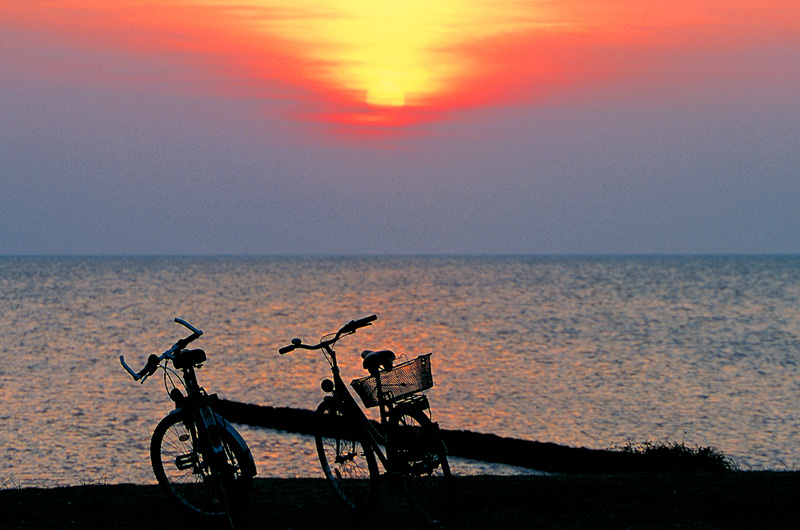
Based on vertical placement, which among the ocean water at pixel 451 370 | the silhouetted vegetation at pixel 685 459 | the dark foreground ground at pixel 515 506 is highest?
the dark foreground ground at pixel 515 506

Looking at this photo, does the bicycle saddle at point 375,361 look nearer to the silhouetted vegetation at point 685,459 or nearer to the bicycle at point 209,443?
the bicycle at point 209,443

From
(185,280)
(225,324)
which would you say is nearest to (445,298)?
(225,324)

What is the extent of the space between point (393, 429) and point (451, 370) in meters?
38.7

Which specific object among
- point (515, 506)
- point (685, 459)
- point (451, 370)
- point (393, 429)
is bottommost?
point (451, 370)

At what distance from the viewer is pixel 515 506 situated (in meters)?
9.61

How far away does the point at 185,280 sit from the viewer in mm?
179125

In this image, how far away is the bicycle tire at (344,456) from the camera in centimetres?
868

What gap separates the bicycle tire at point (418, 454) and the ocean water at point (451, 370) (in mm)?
13559

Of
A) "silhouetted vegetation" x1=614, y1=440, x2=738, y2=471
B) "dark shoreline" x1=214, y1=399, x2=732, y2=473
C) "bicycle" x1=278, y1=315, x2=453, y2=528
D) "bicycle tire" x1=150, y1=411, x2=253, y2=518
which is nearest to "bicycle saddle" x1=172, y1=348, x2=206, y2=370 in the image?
"bicycle tire" x1=150, y1=411, x2=253, y2=518

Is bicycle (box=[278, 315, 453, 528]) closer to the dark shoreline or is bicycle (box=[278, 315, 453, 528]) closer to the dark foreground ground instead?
the dark foreground ground

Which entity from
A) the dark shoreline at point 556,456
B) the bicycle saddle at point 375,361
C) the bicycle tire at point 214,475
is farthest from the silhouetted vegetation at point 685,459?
the bicycle tire at point 214,475

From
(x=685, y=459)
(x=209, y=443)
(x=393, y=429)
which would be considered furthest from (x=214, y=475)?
(x=685, y=459)

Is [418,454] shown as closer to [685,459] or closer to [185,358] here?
[185,358]

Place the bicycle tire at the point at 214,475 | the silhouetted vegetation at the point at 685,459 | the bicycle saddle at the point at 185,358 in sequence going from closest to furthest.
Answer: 1. the bicycle saddle at the point at 185,358
2. the bicycle tire at the point at 214,475
3. the silhouetted vegetation at the point at 685,459
